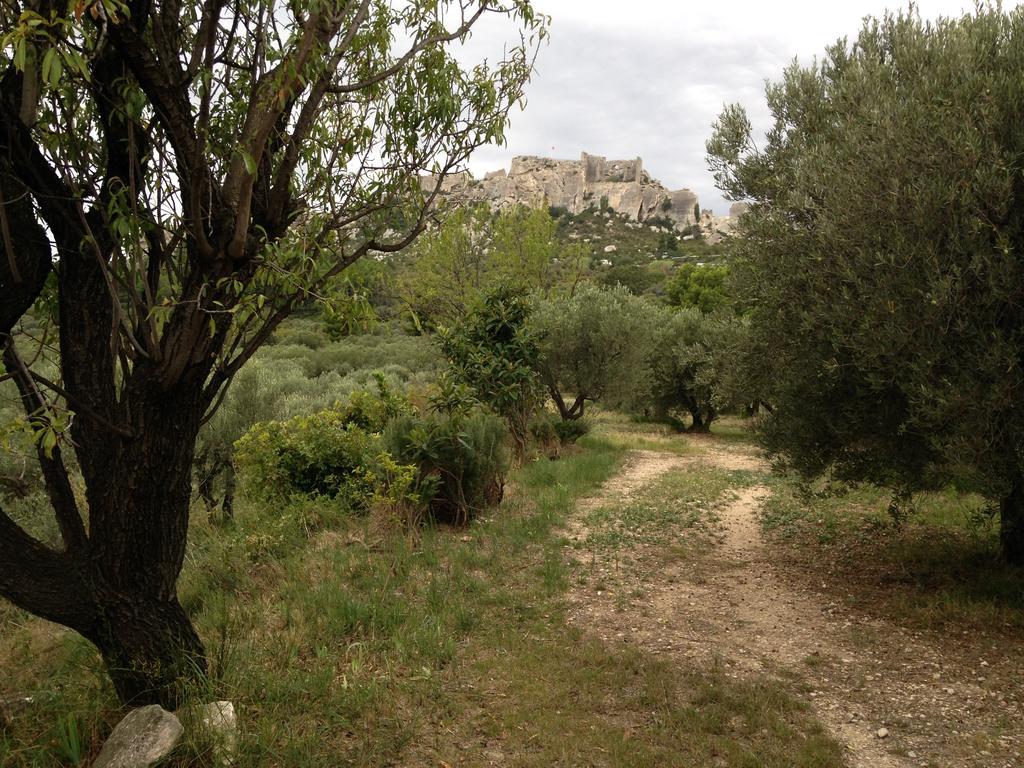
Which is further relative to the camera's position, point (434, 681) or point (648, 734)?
point (434, 681)

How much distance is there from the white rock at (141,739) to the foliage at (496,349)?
28.0 feet

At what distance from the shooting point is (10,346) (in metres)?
2.91

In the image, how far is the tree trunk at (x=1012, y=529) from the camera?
6434 millimetres

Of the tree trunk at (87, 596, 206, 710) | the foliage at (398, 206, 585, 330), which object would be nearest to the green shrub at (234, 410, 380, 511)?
the tree trunk at (87, 596, 206, 710)

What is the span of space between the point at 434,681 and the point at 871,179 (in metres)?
5.29

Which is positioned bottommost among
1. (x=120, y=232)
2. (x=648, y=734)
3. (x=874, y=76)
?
(x=648, y=734)

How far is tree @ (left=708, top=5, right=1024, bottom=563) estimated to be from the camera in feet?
16.4

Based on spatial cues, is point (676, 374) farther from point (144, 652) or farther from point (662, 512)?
point (144, 652)

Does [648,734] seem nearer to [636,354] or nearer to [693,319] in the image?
[636,354]

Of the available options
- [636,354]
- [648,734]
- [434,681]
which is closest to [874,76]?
[648,734]

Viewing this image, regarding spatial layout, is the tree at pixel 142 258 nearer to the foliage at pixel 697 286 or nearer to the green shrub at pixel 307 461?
the green shrub at pixel 307 461

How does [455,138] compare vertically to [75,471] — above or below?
above

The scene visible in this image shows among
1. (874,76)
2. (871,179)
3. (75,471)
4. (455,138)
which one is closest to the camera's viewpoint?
Answer: (455,138)

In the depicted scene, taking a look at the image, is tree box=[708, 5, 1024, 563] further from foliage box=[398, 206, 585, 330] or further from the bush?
foliage box=[398, 206, 585, 330]
